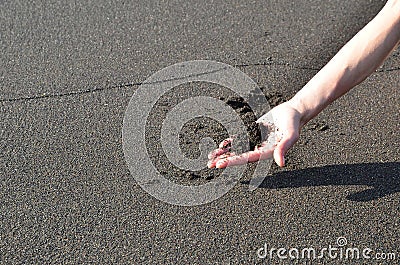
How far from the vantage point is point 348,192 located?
5.97 feet

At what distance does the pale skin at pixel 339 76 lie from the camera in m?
1.81

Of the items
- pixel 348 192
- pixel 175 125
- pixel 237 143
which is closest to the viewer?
pixel 348 192

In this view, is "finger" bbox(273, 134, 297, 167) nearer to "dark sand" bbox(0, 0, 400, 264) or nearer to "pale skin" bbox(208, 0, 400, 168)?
"pale skin" bbox(208, 0, 400, 168)

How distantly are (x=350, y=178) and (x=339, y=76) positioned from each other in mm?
321

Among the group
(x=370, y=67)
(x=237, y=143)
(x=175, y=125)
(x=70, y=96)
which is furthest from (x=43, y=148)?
(x=370, y=67)

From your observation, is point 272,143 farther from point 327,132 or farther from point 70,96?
point 70,96

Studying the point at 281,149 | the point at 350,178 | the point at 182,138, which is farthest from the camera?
the point at 182,138

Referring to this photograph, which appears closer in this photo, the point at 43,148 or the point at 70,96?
the point at 43,148

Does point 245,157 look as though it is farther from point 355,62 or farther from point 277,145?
point 355,62

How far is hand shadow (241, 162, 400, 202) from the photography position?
183 cm

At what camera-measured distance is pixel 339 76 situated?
5.98 feet

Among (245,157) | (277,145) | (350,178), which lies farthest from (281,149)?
(350,178)

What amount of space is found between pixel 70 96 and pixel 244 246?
37.2 inches

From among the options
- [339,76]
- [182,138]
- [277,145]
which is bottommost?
[182,138]
